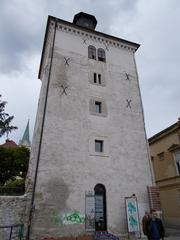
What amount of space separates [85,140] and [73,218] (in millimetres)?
4687

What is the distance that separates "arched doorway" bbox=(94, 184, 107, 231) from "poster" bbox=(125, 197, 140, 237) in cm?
137

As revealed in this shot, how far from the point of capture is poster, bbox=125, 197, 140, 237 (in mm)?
11523

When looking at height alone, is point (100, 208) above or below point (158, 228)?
above

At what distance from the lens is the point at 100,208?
475 inches

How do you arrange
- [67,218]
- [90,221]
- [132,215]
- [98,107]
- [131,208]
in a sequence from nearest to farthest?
[67,218] → [90,221] → [132,215] → [131,208] → [98,107]

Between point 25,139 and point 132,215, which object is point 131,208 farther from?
point 25,139

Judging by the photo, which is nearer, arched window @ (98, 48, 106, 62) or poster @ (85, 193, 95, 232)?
poster @ (85, 193, 95, 232)

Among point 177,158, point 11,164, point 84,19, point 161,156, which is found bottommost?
point 177,158

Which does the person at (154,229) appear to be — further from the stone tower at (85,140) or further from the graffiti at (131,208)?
the stone tower at (85,140)

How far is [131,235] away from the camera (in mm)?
11562

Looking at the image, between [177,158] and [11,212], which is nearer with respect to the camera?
[11,212]

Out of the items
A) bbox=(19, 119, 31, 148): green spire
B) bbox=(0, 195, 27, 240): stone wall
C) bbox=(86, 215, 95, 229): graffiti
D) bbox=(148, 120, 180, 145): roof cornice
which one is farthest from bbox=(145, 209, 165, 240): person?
bbox=(19, 119, 31, 148): green spire

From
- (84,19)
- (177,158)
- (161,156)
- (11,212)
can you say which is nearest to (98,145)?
(11,212)

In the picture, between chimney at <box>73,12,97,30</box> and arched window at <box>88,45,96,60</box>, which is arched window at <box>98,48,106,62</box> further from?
chimney at <box>73,12,97,30</box>
